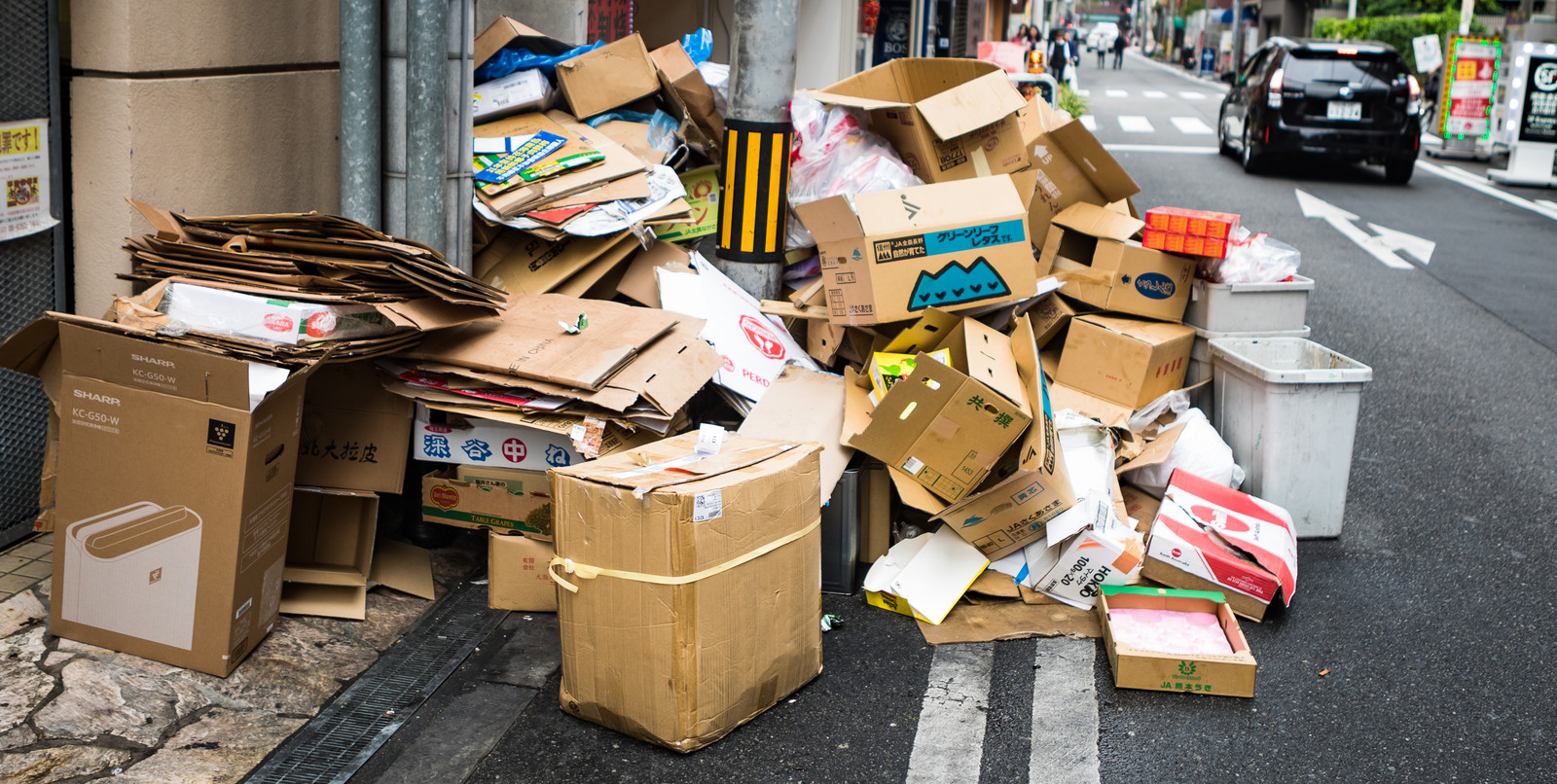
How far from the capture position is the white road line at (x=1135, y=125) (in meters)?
20.2

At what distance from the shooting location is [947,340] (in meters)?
4.53

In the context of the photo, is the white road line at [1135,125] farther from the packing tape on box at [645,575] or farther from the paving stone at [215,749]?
the paving stone at [215,749]

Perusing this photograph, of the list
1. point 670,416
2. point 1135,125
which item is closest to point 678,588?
point 670,416

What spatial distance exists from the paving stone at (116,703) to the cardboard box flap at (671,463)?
1.25 m

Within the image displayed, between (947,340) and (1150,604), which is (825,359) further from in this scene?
(1150,604)

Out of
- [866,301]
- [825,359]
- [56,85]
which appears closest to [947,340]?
[866,301]

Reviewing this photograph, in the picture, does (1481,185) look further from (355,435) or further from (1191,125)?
(355,435)

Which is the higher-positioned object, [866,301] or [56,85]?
[56,85]

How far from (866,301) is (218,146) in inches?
96.3

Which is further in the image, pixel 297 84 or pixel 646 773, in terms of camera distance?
pixel 297 84

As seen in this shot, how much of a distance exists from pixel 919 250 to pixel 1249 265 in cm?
162

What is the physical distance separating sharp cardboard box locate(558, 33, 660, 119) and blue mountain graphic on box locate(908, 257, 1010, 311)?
1930 millimetres

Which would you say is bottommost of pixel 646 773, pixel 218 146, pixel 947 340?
pixel 646 773

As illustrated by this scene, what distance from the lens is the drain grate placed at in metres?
3.08
